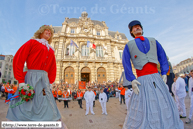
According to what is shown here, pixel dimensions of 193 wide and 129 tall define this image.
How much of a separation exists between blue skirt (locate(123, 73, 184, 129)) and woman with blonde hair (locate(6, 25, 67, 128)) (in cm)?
128

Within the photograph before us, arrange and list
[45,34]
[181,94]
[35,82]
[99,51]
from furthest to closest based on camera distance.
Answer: [99,51]
[181,94]
[45,34]
[35,82]

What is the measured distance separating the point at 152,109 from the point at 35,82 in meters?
1.91

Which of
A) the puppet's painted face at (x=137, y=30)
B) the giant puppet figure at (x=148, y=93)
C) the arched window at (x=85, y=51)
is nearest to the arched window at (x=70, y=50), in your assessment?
the arched window at (x=85, y=51)

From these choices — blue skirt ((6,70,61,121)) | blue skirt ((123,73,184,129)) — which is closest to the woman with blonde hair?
blue skirt ((6,70,61,121))

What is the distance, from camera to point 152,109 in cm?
166

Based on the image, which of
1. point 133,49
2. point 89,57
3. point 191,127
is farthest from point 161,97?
point 89,57

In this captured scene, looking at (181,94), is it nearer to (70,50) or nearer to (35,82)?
(35,82)

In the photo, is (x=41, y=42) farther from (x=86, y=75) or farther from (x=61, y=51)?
(x=86, y=75)

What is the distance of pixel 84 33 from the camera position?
24.0 m

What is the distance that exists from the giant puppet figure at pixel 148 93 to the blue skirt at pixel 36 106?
1321 mm

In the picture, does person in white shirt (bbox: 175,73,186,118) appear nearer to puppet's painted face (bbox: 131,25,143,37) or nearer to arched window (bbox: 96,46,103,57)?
puppet's painted face (bbox: 131,25,143,37)

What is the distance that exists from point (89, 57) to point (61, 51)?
19.6 ft

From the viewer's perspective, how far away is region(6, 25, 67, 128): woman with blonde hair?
1527mm

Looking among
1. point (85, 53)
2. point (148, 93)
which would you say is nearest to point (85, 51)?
point (85, 53)
